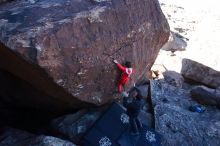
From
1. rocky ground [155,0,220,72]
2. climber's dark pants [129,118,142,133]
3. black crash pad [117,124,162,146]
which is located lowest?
rocky ground [155,0,220,72]

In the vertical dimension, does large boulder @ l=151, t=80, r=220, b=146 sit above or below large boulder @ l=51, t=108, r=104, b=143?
below

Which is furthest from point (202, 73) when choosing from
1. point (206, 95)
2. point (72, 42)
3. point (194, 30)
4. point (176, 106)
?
point (194, 30)

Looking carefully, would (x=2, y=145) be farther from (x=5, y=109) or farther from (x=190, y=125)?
(x=190, y=125)

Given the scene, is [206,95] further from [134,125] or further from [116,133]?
[116,133]

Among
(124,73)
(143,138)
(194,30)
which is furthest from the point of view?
(194,30)

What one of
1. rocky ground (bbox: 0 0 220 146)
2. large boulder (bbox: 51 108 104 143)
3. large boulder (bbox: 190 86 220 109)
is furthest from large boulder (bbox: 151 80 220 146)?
large boulder (bbox: 51 108 104 143)

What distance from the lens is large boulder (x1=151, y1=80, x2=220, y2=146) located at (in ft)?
25.5

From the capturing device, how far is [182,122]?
817cm

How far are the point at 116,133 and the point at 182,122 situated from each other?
1.93 m

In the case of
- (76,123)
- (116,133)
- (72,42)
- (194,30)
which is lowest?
(194,30)

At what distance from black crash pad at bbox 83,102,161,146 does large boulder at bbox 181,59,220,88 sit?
335 centimetres

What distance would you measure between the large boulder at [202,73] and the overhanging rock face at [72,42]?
2.59 meters

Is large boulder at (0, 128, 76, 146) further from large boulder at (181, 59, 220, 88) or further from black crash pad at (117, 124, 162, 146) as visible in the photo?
large boulder at (181, 59, 220, 88)

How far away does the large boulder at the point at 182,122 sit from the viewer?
7784 millimetres
